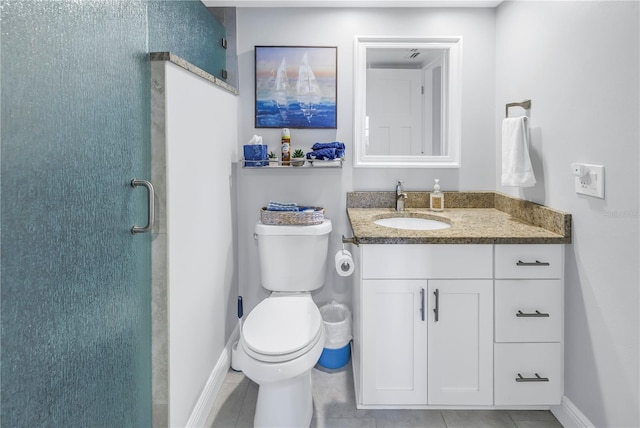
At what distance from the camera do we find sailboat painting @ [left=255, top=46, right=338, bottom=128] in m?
2.52

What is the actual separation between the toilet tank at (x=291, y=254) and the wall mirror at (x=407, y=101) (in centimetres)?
57

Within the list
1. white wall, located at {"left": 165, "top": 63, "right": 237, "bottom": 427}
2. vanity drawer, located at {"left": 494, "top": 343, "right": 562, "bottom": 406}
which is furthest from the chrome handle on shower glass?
vanity drawer, located at {"left": 494, "top": 343, "right": 562, "bottom": 406}

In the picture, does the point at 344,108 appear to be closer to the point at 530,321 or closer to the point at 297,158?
the point at 297,158

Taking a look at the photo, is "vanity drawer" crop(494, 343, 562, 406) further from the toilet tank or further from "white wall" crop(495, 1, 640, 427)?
the toilet tank

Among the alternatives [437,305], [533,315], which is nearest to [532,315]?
[533,315]

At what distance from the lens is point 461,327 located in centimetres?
181

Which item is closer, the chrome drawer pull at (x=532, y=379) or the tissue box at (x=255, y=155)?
the chrome drawer pull at (x=532, y=379)

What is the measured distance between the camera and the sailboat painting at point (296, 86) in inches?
99.3

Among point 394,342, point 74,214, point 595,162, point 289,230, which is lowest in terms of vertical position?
point 394,342

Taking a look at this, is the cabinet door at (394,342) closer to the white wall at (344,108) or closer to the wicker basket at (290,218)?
the wicker basket at (290,218)

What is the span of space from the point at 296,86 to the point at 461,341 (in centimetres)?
168

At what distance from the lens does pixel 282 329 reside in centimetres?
180

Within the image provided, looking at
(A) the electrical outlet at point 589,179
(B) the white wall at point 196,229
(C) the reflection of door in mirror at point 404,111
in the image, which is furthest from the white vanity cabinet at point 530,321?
(B) the white wall at point 196,229

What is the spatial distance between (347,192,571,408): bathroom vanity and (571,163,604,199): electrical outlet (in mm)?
162
